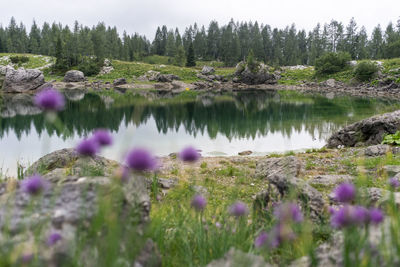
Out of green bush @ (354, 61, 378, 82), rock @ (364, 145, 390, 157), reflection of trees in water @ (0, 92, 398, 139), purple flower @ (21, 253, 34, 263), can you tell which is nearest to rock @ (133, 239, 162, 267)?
purple flower @ (21, 253, 34, 263)

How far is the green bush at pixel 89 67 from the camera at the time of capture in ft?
271

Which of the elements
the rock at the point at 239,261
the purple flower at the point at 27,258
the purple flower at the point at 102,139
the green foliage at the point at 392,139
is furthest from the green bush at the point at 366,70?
the purple flower at the point at 27,258

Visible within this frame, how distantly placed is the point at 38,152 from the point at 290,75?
273 feet

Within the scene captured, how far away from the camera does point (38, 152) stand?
16719 mm

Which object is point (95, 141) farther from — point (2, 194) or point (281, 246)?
point (281, 246)

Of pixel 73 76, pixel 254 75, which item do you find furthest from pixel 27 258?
pixel 254 75

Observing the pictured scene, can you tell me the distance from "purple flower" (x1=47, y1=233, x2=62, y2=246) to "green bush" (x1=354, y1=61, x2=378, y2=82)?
254ft

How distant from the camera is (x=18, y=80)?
56.6 metres

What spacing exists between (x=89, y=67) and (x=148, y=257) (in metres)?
88.0

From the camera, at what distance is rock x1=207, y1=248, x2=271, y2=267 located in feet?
7.09

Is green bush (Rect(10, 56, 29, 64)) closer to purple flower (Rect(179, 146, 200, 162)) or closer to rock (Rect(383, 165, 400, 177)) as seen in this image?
rock (Rect(383, 165, 400, 177))

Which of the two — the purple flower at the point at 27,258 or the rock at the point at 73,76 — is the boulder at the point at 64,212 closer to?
the purple flower at the point at 27,258

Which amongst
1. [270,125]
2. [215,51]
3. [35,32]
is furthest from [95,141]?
[35,32]

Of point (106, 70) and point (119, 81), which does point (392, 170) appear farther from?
point (106, 70)
